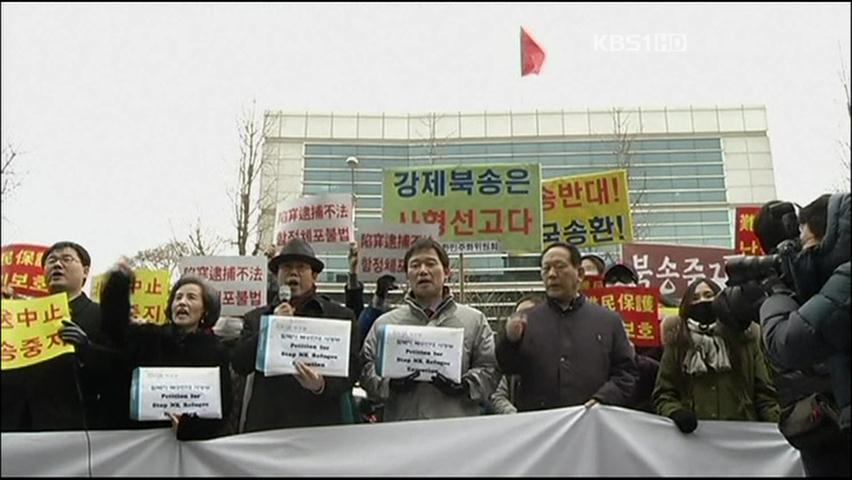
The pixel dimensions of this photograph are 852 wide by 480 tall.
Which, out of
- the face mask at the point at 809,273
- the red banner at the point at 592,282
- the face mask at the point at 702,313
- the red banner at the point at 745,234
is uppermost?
the red banner at the point at 745,234

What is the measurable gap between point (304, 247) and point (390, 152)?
32134mm

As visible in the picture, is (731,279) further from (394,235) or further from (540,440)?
(394,235)

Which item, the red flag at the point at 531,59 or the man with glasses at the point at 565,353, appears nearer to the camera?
the man with glasses at the point at 565,353

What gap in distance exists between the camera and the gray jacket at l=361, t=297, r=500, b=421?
308 centimetres

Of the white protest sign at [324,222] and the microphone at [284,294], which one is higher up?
the white protest sign at [324,222]

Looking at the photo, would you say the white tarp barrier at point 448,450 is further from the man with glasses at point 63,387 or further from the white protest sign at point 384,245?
the white protest sign at point 384,245

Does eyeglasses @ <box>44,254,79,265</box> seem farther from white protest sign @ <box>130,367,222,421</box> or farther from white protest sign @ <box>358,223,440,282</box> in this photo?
white protest sign @ <box>358,223,440,282</box>

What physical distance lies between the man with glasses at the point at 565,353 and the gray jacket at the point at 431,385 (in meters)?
0.09

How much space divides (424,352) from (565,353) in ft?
2.00

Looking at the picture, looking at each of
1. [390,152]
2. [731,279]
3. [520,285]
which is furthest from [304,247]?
[390,152]

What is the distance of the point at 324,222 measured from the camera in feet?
18.0

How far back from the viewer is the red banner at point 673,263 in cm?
626

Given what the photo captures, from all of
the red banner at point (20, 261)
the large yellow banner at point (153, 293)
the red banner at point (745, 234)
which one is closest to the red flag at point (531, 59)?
the red banner at point (745, 234)

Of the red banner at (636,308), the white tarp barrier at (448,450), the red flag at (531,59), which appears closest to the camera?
the white tarp barrier at (448,450)
